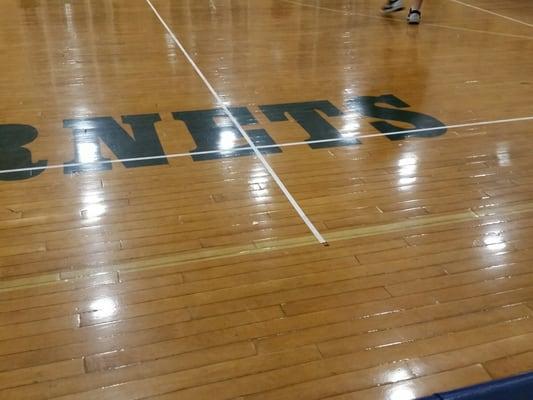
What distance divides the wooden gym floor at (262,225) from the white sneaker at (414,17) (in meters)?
1.47

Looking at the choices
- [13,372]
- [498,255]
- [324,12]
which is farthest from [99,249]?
[324,12]

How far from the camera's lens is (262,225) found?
297 cm

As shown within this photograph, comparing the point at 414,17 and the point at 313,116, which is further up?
the point at 414,17

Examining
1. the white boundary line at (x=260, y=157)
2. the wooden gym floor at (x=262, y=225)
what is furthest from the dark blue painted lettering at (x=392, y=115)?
the white boundary line at (x=260, y=157)

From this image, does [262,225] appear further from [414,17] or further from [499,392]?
[414,17]

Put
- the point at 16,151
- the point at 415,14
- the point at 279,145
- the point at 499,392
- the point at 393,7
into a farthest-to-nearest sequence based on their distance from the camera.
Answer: the point at 393,7, the point at 415,14, the point at 279,145, the point at 16,151, the point at 499,392

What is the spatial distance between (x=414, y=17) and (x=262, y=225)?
5.13 metres

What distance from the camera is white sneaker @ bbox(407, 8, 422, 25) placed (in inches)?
281

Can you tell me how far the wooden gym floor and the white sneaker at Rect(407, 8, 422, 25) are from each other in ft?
4.84

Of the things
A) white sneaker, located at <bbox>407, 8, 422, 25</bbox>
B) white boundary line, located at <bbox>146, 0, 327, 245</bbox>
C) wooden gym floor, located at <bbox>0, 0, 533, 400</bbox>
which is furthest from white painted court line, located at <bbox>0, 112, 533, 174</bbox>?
white sneaker, located at <bbox>407, 8, 422, 25</bbox>

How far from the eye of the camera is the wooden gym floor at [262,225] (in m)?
2.12

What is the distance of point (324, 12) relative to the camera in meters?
7.76

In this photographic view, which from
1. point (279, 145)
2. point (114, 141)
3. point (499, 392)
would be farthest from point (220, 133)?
point (499, 392)

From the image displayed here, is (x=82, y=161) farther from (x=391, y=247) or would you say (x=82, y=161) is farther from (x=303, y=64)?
(x=303, y=64)
